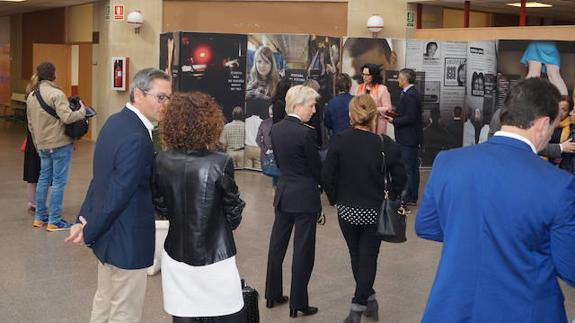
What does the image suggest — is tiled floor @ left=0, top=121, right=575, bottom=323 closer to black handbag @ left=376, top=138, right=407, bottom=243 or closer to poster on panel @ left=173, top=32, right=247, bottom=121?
black handbag @ left=376, top=138, right=407, bottom=243

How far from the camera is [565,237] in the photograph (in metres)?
2.48

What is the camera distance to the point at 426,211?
2908mm

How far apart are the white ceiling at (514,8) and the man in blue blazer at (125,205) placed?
10.9 m

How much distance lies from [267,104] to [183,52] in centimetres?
146

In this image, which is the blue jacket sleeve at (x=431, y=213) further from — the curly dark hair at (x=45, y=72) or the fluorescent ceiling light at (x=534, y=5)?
the fluorescent ceiling light at (x=534, y=5)

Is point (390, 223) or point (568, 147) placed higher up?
point (568, 147)

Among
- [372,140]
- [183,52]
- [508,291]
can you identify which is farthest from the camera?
[183,52]

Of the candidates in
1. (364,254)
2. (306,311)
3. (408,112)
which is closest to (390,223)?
(364,254)

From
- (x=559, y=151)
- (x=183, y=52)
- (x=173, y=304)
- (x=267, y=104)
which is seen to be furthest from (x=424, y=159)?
(x=173, y=304)

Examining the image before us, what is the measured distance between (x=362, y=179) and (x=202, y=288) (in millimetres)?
1614

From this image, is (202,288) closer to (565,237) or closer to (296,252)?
(296,252)

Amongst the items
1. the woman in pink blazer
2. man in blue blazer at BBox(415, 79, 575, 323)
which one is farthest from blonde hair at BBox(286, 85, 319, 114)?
the woman in pink blazer

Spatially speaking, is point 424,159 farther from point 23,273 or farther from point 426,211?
point 426,211

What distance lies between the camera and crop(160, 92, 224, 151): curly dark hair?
3.61 meters
